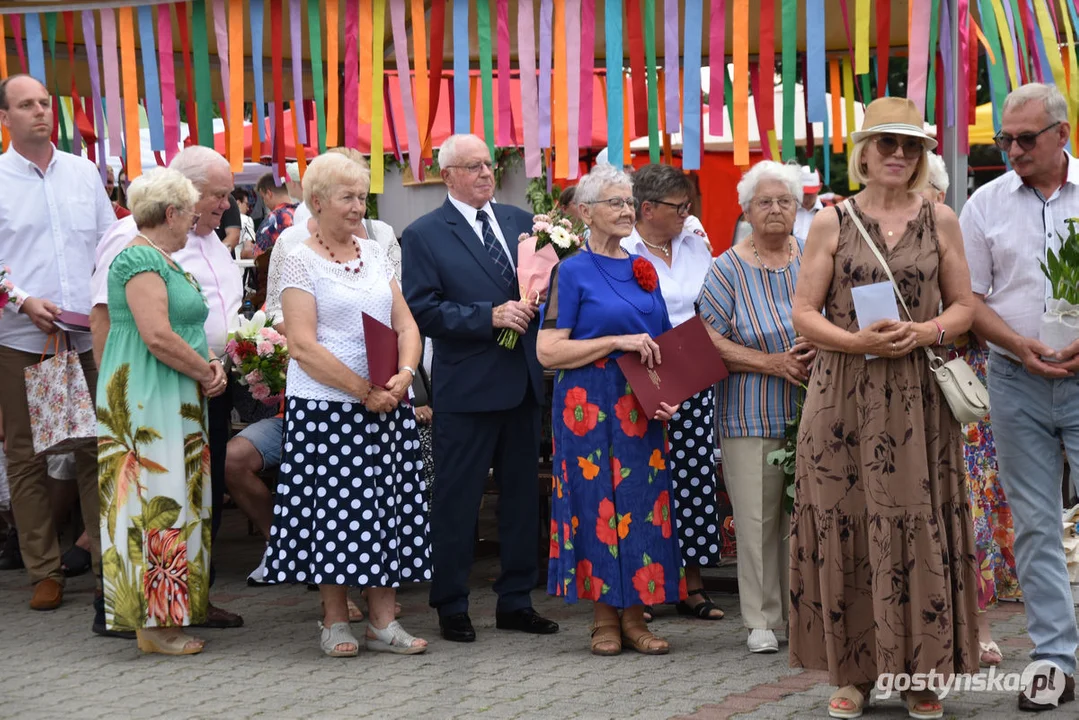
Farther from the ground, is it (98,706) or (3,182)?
(3,182)

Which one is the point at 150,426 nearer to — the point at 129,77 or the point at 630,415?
the point at 630,415

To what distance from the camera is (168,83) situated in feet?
24.8

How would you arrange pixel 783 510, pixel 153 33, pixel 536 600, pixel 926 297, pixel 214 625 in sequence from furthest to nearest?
1. pixel 153 33
2. pixel 536 600
3. pixel 214 625
4. pixel 783 510
5. pixel 926 297

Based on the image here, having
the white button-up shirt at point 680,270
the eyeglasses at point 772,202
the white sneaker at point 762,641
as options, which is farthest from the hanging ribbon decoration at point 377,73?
the white sneaker at point 762,641

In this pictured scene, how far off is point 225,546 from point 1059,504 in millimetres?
5376

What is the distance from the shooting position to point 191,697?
5.22 m

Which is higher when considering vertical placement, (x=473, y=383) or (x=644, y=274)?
(x=644, y=274)

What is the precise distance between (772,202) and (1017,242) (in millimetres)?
1169

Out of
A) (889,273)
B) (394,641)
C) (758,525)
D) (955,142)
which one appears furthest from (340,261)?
(955,142)

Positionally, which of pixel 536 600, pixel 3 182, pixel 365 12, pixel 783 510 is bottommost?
pixel 536 600

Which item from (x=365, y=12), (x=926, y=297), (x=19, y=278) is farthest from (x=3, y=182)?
(x=926, y=297)

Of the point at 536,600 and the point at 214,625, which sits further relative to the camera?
the point at 536,600

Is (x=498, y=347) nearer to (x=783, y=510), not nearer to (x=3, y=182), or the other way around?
(x=783, y=510)

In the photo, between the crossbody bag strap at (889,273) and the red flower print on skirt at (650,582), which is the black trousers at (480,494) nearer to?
the red flower print on skirt at (650,582)
